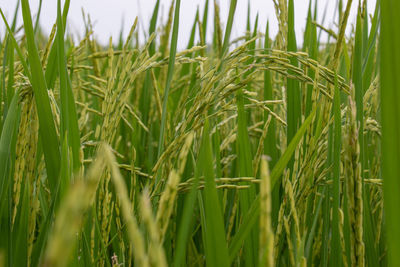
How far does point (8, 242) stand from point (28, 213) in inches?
2.6

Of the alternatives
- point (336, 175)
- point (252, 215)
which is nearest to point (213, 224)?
point (252, 215)

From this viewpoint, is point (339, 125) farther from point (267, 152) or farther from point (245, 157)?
point (267, 152)

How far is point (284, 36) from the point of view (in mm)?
921

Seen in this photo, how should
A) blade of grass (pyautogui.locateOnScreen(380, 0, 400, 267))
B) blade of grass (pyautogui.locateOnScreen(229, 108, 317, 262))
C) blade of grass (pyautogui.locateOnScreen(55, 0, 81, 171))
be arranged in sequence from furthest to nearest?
1. blade of grass (pyautogui.locateOnScreen(55, 0, 81, 171))
2. blade of grass (pyautogui.locateOnScreen(229, 108, 317, 262))
3. blade of grass (pyautogui.locateOnScreen(380, 0, 400, 267))

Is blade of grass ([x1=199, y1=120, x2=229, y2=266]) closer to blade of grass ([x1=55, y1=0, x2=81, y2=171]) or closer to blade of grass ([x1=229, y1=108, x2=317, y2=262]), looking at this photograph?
blade of grass ([x1=229, y1=108, x2=317, y2=262])

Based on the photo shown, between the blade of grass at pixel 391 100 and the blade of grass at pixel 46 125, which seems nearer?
the blade of grass at pixel 391 100

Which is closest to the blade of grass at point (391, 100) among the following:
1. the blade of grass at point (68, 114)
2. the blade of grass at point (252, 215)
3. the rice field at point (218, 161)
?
the rice field at point (218, 161)

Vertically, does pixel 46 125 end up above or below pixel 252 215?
above

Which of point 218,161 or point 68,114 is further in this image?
point 218,161

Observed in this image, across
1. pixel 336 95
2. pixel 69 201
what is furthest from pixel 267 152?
pixel 69 201

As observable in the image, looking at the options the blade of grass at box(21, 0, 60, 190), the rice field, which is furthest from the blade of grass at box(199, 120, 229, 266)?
the blade of grass at box(21, 0, 60, 190)

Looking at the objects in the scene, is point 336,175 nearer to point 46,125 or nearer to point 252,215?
point 252,215

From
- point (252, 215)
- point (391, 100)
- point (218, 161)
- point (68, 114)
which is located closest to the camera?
point (391, 100)

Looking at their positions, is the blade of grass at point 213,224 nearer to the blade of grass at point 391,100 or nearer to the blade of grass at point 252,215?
the blade of grass at point 252,215
